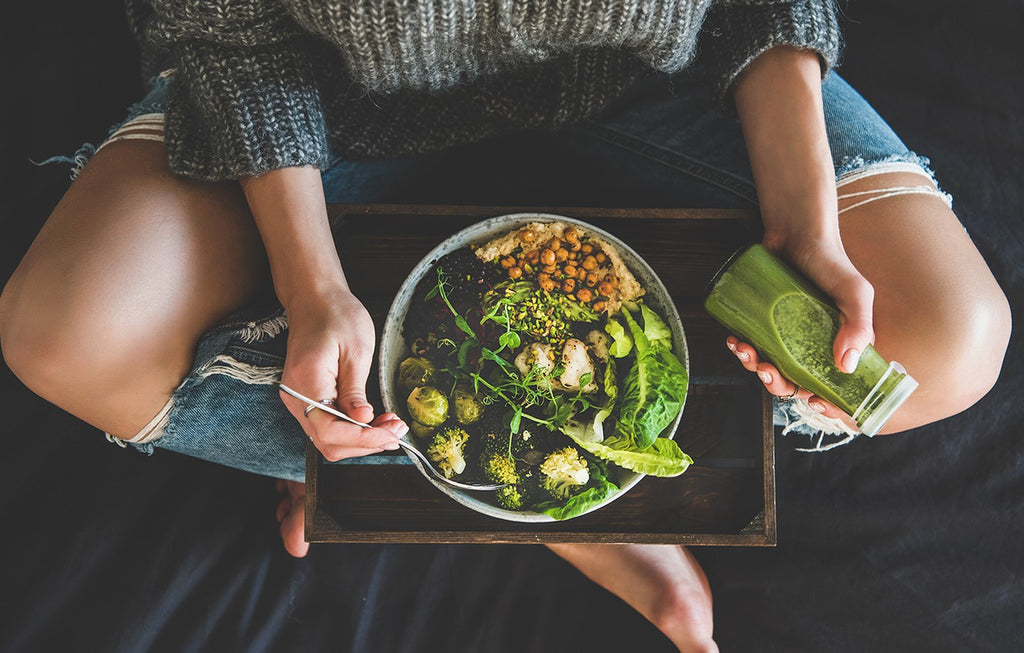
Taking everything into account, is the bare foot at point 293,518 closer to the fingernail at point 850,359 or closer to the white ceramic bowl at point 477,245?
the white ceramic bowl at point 477,245

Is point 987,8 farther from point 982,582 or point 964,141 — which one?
point 982,582

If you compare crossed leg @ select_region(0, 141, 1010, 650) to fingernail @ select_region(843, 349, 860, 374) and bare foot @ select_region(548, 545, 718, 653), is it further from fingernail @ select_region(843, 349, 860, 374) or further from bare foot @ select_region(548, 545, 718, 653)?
bare foot @ select_region(548, 545, 718, 653)

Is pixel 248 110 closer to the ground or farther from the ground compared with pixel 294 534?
farther from the ground

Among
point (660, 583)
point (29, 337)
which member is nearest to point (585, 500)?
point (660, 583)

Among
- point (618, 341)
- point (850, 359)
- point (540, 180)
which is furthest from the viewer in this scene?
point (540, 180)

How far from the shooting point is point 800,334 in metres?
0.67

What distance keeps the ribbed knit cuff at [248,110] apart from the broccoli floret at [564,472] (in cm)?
39

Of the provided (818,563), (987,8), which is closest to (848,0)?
(987,8)

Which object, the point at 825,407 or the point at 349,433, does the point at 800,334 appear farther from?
the point at 349,433

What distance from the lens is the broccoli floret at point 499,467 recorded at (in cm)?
73

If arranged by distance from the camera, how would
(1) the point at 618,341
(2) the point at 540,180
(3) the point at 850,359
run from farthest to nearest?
(2) the point at 540,180 < (1) the point at 618,341 < (3) the point at 850,359

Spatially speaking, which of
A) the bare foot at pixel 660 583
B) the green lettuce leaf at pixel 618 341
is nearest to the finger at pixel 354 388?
the green lettuce leaf at pixel 618 341

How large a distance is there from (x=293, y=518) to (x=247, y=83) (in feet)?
2.00

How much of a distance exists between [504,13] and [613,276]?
0.28 meters
